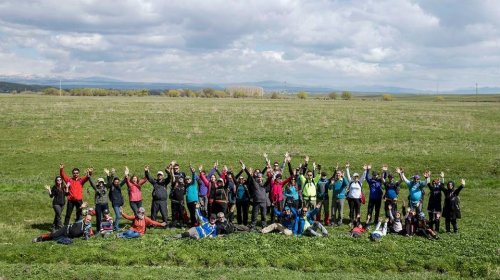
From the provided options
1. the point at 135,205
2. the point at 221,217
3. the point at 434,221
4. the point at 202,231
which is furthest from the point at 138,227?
the point at 434,221

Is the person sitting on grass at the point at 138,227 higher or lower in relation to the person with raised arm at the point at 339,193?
lower

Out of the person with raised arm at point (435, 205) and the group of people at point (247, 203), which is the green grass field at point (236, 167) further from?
the person with raised arm at point (435, 205)

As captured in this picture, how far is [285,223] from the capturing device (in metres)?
20.7

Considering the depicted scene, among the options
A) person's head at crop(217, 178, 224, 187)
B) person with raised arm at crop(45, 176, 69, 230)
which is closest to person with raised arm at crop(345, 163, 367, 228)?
person's head at crop(217, 178, 224, 187)

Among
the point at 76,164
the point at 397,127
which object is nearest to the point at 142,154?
the point at 76,164

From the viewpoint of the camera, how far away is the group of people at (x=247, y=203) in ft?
64.8

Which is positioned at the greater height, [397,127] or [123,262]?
[397,127]

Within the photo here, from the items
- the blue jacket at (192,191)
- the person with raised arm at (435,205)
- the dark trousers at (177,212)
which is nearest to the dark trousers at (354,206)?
the person with raised arm at (435,205)

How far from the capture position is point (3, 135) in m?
44.9

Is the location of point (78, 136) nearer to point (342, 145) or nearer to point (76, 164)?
point (76, 164)

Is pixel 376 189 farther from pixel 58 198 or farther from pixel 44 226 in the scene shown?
pixel 44 226

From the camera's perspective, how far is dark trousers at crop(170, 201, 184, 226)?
2117 centimetres

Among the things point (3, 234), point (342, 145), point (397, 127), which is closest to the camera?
point (3, 234)

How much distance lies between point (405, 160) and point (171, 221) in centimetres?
2080
